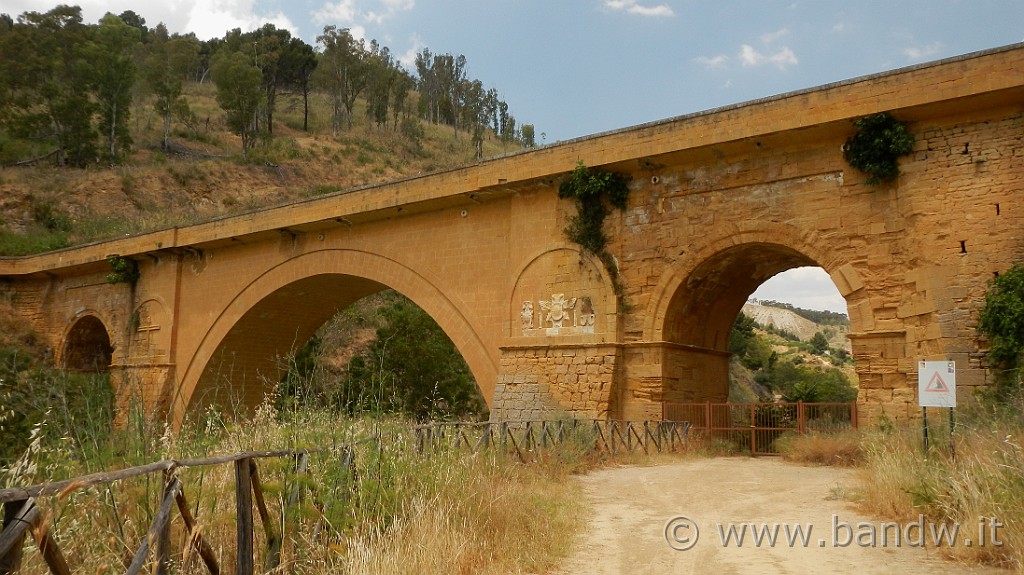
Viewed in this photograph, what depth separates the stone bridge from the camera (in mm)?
10039

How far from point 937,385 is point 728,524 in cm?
250

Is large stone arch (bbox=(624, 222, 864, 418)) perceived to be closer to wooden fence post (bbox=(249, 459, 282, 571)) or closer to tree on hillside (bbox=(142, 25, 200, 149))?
wooden fence post (bbox=(249, 459, 282, 571))

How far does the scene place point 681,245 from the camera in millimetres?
12281

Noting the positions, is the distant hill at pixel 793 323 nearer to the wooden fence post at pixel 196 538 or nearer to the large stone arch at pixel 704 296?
the large stone arch at pixel 704 296

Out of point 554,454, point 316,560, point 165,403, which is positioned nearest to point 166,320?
point 165,403

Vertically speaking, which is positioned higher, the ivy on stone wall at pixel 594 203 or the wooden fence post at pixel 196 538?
the ivy on stone wall at pixel 594 203

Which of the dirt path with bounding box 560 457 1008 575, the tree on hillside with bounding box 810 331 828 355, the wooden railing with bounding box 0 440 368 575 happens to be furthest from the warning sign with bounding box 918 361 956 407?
the tree on hillside with bounding box 810 331 828 355

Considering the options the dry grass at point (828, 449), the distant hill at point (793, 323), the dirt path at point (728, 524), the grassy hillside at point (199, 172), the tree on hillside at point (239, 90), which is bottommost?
the dirt path at point (728, 524)

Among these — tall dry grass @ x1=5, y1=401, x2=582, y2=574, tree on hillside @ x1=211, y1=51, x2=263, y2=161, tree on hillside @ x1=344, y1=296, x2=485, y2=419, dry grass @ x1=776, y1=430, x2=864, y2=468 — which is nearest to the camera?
tall dry grass @ x1=5, y1=401, x2=582, y2=574

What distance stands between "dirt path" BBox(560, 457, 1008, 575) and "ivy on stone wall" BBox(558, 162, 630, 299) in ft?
14.5

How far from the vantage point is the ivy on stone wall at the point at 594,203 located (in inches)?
508

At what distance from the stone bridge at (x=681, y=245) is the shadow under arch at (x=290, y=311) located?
7 centimetres

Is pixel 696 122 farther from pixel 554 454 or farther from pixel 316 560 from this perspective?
pixel 316 560

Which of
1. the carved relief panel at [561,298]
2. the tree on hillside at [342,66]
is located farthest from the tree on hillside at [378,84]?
the carved relief panel at [561,298]
